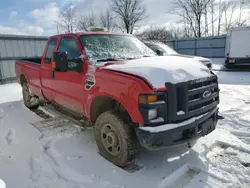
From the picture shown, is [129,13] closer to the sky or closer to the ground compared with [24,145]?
closer to the sky

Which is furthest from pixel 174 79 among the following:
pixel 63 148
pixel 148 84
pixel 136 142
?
pixel 63 148

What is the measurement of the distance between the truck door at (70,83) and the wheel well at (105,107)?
32 cm

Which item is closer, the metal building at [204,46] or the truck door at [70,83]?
the truck door at [70,83]

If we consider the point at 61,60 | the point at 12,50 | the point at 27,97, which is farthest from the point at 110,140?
the point at 12,50

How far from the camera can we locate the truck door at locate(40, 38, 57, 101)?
182 inches

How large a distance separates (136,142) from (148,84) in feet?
Result: 2.90

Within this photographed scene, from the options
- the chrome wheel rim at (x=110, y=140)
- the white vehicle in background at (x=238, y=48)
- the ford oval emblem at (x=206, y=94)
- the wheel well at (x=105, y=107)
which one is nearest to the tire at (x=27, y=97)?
the wheel well at (x=105, y=107)

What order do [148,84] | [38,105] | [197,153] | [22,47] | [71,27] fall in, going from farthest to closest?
[71,27], [22,47], [38,105], [197,153], [148,84]

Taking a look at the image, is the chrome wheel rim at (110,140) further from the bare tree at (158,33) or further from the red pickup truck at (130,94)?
the bare tree at (158,33)

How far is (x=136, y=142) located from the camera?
9.78 ft

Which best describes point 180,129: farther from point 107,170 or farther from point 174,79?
point 107,170

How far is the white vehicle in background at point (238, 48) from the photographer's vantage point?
12.7 metres

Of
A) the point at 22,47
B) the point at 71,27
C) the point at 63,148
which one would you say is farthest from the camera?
the point at 71,27

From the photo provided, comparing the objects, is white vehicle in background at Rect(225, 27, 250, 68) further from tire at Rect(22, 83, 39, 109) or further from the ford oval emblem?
A: tire at Rect(22, 83, 39, 109)
